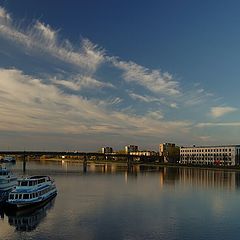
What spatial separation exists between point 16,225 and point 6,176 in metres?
29.7

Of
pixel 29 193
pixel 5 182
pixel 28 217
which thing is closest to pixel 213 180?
pixel 5 182

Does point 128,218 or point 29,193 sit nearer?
point 128,218

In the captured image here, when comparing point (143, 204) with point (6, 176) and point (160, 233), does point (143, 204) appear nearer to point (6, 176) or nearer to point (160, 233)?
point (160, 233)

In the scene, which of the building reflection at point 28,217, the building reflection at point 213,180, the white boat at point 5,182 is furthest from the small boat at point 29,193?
the building reflection at point 213,180

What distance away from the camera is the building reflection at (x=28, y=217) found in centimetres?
5298

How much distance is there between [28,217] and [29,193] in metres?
7.30

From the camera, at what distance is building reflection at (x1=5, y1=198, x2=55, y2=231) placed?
5298 centimetres

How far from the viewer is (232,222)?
182 feet

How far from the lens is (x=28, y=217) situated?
5947 centimetres

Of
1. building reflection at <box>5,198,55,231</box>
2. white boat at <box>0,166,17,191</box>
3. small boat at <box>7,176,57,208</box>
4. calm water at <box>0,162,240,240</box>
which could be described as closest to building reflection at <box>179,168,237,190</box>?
calm water at <box>0,162,240,240</box>

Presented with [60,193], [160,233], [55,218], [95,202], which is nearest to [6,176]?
[60,193]

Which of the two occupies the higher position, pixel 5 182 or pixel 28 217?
pixel 5 182

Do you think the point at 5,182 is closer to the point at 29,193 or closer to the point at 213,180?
the point at 29,193

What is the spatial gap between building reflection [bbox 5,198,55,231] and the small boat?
44.7 inches
